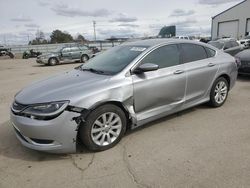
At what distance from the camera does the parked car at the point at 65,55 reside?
17.8 metres

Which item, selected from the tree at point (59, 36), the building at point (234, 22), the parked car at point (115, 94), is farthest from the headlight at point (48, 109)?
the tree at point (59, 36)

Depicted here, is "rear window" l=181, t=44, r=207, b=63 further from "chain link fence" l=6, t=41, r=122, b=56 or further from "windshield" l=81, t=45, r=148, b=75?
"chain link fence" l=6, t=41, r=122, b=56

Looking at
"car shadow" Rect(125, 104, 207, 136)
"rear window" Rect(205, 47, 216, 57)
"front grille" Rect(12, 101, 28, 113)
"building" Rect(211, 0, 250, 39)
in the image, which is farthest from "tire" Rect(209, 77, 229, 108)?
"building" Rect(211, 0, 250, 39)

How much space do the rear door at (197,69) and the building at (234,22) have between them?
36.3 meters

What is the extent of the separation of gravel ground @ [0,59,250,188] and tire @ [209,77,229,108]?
0.71m

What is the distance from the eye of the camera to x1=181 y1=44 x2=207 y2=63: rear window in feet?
15.2

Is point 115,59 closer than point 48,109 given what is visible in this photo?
No

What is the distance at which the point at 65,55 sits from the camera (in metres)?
18.5

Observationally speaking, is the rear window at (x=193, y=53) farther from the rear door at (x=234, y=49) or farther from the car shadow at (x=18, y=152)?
the rear door at (x=234, y=49)

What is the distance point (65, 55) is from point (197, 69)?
49.7 feet

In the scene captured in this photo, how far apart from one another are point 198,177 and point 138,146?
3.52 ft

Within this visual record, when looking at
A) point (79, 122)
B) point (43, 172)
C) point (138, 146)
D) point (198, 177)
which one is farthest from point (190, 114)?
point (43, 172)

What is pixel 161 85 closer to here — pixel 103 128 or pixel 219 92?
pixel 103 128

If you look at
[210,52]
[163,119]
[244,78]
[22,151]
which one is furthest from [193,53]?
[244,78]
